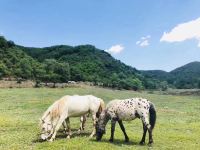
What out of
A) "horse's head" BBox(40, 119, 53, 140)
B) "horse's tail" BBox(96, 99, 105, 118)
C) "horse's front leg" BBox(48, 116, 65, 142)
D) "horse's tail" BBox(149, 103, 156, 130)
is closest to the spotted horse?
"horse's tail" BBox(149, 103, 156, 130)

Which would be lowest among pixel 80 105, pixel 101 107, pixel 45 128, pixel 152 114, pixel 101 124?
pixel 45 128

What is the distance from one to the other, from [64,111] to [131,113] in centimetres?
389

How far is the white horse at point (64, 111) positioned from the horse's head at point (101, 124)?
119cm

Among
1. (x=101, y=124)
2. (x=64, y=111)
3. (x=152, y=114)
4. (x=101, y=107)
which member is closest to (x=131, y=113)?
(x=152, y=114)

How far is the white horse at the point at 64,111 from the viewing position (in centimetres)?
1984

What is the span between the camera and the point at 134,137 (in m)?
22.2

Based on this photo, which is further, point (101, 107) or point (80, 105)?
point (101, 107)

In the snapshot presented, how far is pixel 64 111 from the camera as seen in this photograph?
2055 centimetres

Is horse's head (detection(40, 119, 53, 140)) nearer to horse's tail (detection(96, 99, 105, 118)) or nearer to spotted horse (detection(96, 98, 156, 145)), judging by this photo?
spotted horse (detection(96, 98, 156, 145))

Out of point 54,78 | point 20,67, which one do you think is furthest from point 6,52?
point 54,78

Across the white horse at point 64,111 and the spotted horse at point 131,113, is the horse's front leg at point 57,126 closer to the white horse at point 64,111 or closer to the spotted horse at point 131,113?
the white horse at point 64,111

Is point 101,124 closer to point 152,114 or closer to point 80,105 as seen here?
A: point 80,105

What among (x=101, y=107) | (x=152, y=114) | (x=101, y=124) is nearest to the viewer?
(x=152, y=114)

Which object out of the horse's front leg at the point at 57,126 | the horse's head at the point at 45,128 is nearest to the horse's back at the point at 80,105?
the horse's front leg at the point at 57,126
